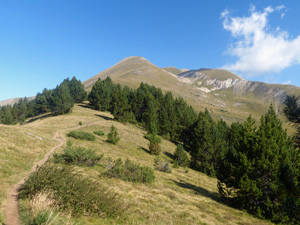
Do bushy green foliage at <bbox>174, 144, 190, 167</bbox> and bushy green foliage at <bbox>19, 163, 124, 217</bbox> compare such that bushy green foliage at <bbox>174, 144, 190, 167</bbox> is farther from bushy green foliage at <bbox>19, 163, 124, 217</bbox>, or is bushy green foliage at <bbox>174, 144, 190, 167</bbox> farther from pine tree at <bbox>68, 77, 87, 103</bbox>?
pine tree at <bbox>68, 77, 87, 103</bbox>

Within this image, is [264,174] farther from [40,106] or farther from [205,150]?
[40,106]

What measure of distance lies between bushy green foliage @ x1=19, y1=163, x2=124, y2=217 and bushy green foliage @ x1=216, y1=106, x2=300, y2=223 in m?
11.6

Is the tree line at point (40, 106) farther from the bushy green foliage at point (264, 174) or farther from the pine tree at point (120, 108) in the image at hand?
the bushy green foliage at point (264, 174)

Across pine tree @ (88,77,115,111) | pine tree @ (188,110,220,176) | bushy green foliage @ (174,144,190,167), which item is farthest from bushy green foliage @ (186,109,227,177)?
pine tree @ (88,77,115,111)

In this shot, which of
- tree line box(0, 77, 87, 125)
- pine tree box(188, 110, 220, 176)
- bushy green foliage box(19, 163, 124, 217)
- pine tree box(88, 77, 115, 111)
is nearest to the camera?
bushy green foliage box(19, 163, 124, 217)

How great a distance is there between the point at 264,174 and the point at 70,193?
1532 centimetres

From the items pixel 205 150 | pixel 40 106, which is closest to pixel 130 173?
pixel 205 150

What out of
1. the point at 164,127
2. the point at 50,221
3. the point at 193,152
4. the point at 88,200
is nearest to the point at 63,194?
the point at 88,200

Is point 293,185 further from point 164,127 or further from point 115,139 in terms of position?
point 164,127

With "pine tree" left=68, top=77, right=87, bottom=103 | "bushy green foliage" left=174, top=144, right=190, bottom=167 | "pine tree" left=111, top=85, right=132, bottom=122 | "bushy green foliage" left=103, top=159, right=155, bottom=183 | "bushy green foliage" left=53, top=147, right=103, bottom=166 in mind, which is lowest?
"bushy green foliage" left=174, top=144, right=190, bottom=167

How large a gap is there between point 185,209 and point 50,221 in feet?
30.8

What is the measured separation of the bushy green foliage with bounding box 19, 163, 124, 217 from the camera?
7.32 m

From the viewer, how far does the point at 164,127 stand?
183ft

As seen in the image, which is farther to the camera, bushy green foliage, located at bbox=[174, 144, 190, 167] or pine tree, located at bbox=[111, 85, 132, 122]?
pine tree, located at bbox=[111, 85, 132, 122]
